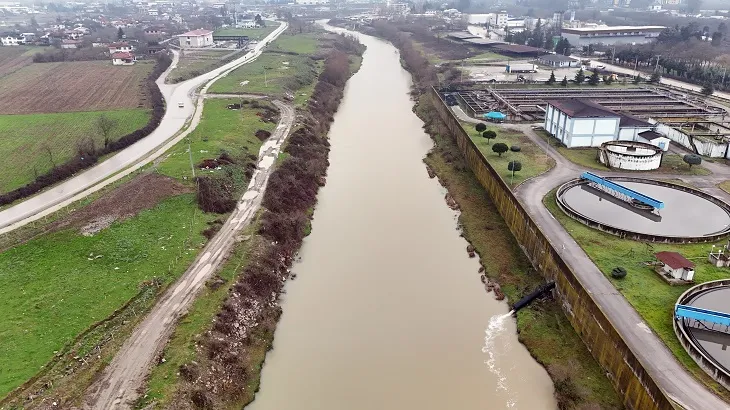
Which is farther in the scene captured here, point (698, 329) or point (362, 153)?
point (362, 153)

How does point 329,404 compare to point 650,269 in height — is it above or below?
below

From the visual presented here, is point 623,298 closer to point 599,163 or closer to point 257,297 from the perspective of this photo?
point 257,297

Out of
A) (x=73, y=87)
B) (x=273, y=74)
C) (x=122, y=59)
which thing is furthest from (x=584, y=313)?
(x=122, y=59)

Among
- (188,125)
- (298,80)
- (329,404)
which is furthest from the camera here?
(298,80)

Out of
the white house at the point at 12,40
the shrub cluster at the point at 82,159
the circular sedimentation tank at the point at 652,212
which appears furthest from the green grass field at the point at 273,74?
the white house at the point at 12,40

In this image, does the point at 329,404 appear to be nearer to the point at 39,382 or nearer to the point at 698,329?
the point at 39,382

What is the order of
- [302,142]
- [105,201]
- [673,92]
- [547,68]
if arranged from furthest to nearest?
[547,68] < [673,92] < [302,142] < [105,201]

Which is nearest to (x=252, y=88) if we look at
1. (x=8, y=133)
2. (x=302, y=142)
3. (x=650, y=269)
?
(x=302, y=142)
